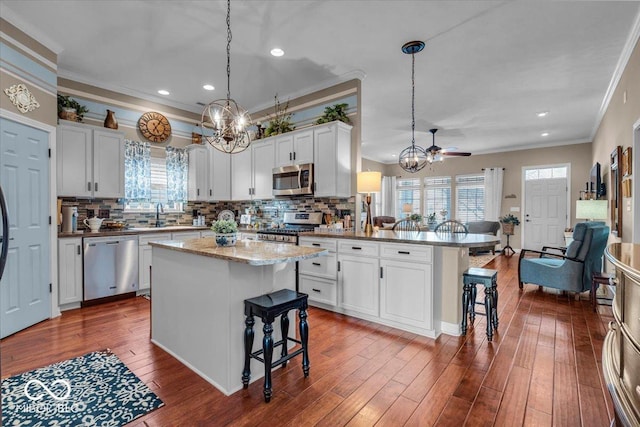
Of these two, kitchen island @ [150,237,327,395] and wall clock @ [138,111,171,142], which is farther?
wall clock @ [138,111,171,142]

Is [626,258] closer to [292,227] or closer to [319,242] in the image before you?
[319,242]

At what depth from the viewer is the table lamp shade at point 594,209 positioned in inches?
191

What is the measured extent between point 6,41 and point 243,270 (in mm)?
3293

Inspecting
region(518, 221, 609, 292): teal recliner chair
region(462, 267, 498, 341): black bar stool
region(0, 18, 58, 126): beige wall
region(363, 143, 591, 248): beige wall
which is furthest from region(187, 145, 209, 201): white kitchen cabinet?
region(363, 143, 591, 248): beige wall

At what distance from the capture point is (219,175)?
5.59 metres

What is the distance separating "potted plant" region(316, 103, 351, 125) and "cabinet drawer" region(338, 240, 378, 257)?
168cm

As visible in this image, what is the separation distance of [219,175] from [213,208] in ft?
2.55

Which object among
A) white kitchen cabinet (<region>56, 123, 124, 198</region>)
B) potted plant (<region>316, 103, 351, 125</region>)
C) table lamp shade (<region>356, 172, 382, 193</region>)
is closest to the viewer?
table lamp shade (<region>356, 172, 382, 193</region>)

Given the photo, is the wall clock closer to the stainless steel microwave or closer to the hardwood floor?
the stainless steel microwave

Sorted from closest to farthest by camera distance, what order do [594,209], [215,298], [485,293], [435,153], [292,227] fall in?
[215,298] < [485,293] < [292,227] < [594,209] < [435,153]

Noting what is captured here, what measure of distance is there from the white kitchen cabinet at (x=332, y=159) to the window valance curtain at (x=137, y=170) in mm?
2705

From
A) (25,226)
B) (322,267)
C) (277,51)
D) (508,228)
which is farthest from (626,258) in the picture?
(508,228)

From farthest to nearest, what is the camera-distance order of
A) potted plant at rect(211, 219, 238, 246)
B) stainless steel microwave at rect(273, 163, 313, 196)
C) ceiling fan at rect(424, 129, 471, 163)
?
ceiling fan at rect(424, 129, 471, 163) → stainless steel microwave at rect(273, 163, 313, 196) → potted plant at rect(211, 219, 238, 246)

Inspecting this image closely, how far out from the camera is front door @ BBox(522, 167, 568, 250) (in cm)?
813
